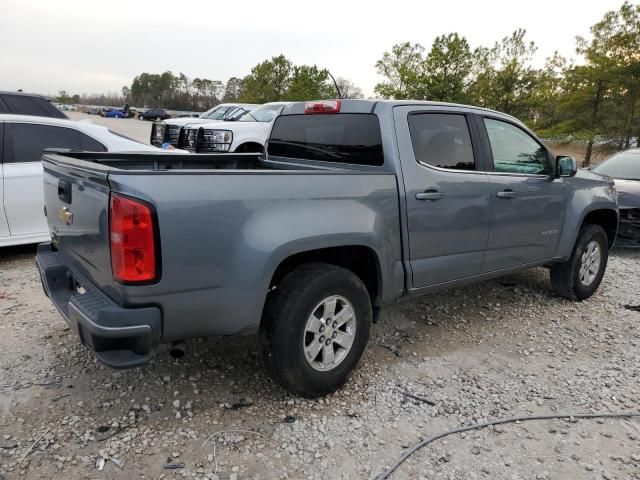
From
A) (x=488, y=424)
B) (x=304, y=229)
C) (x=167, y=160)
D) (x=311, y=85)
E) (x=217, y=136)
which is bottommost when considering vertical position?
(x=488, y=424)

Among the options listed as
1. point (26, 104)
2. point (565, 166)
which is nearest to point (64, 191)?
point (565, 166)

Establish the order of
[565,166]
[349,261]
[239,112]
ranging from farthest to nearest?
[239,112]
[565,166]
[349,261]

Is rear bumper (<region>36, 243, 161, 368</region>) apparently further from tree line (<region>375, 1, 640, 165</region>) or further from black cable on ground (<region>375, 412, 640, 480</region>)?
tree line (<region>375, 1, 640, 165</region>)

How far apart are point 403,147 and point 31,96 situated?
598cm

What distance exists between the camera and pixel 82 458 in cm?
249

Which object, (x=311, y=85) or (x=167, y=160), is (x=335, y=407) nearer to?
(x=167, y=160)

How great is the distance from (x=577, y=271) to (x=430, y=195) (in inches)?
98.1

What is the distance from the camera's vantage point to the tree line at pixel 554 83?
1973 centimetres

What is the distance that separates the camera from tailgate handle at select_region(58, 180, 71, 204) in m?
2.86

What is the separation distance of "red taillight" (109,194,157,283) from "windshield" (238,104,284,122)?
9.22 m

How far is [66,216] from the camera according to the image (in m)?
2.93

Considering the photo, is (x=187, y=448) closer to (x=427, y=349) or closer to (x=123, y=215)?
(x=123, y=215)

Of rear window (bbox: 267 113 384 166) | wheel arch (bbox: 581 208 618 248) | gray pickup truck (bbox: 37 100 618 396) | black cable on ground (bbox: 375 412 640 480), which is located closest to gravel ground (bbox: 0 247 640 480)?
black cable on ground (bbox: 375 412 640 480)

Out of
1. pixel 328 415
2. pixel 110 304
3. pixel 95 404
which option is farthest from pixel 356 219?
pixel 95 404
